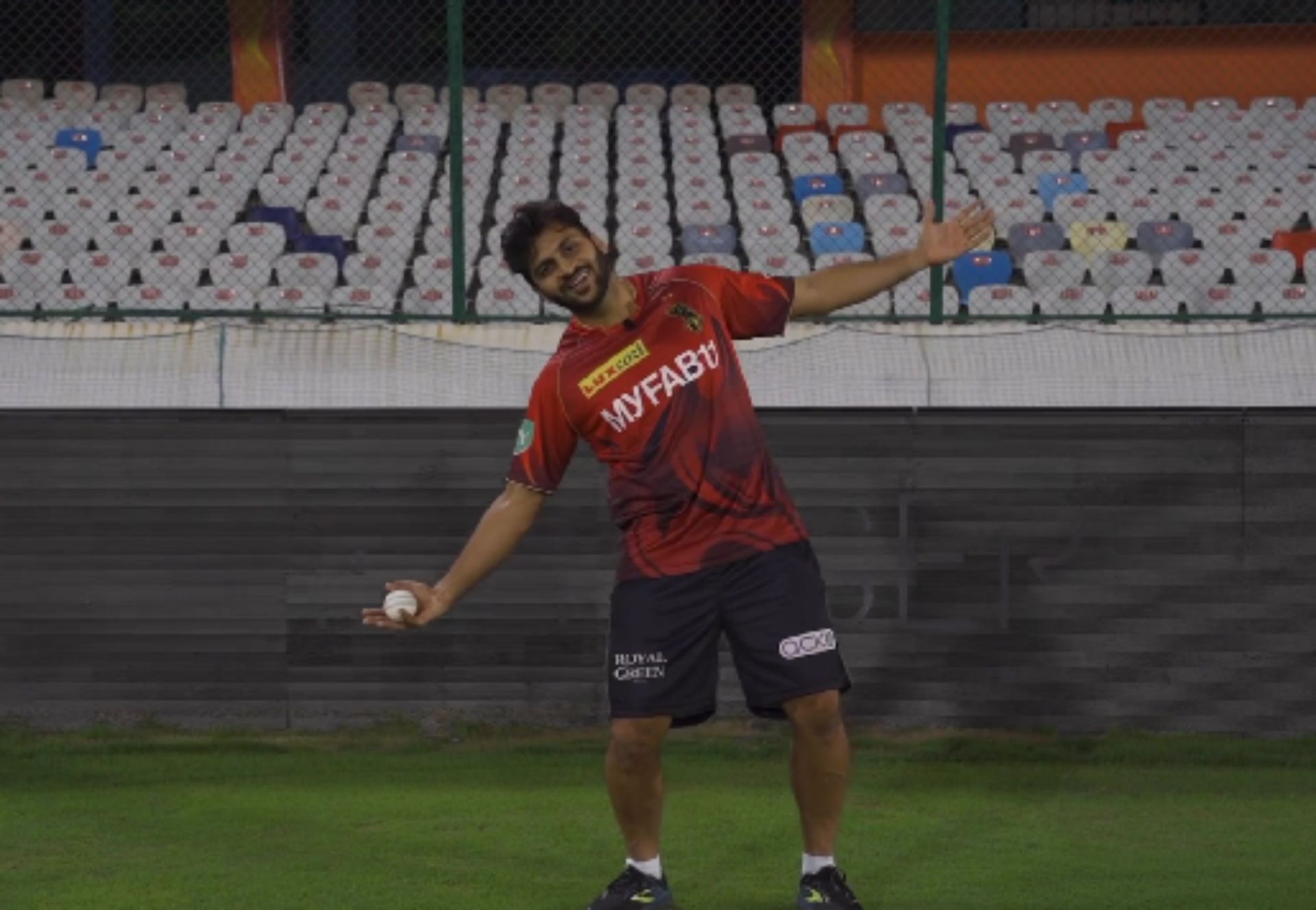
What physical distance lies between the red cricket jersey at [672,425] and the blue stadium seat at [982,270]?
4368 mm

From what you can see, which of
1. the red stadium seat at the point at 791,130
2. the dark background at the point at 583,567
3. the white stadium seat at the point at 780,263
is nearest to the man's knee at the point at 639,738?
the dark background at the point at 583,567

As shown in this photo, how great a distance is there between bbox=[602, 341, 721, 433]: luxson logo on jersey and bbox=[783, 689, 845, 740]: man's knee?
2.66ft

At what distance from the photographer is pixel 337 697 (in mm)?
7852

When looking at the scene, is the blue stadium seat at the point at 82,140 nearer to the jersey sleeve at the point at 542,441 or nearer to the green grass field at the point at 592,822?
the green grass field at the point at 592,822

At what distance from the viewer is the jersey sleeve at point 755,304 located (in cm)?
511

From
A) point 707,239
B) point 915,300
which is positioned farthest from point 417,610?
point 707,239

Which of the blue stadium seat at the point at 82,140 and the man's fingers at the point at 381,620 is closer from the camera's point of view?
the man's fingers at the point at 381,620

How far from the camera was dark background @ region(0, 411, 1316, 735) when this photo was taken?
774 centimetres

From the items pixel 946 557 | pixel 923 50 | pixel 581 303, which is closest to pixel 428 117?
pixel 923 50

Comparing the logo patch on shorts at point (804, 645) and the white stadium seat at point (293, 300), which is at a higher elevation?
the white stadium seat at point (293, 300)

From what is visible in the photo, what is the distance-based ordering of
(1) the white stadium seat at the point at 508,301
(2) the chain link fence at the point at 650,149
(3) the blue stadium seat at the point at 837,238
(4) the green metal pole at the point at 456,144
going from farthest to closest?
(3) the blue stadium seat at the point at 837,238, (2) the chain link fence at the point at 650,149, (1) the white stadium seat at the point at 508,301, (4) the green metal pole at the point at 456,144

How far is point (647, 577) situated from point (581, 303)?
0.71m

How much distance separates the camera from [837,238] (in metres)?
10.1

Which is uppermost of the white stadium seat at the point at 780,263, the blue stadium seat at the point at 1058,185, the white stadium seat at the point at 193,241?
the blue stadium seat at the point at 1058,185
